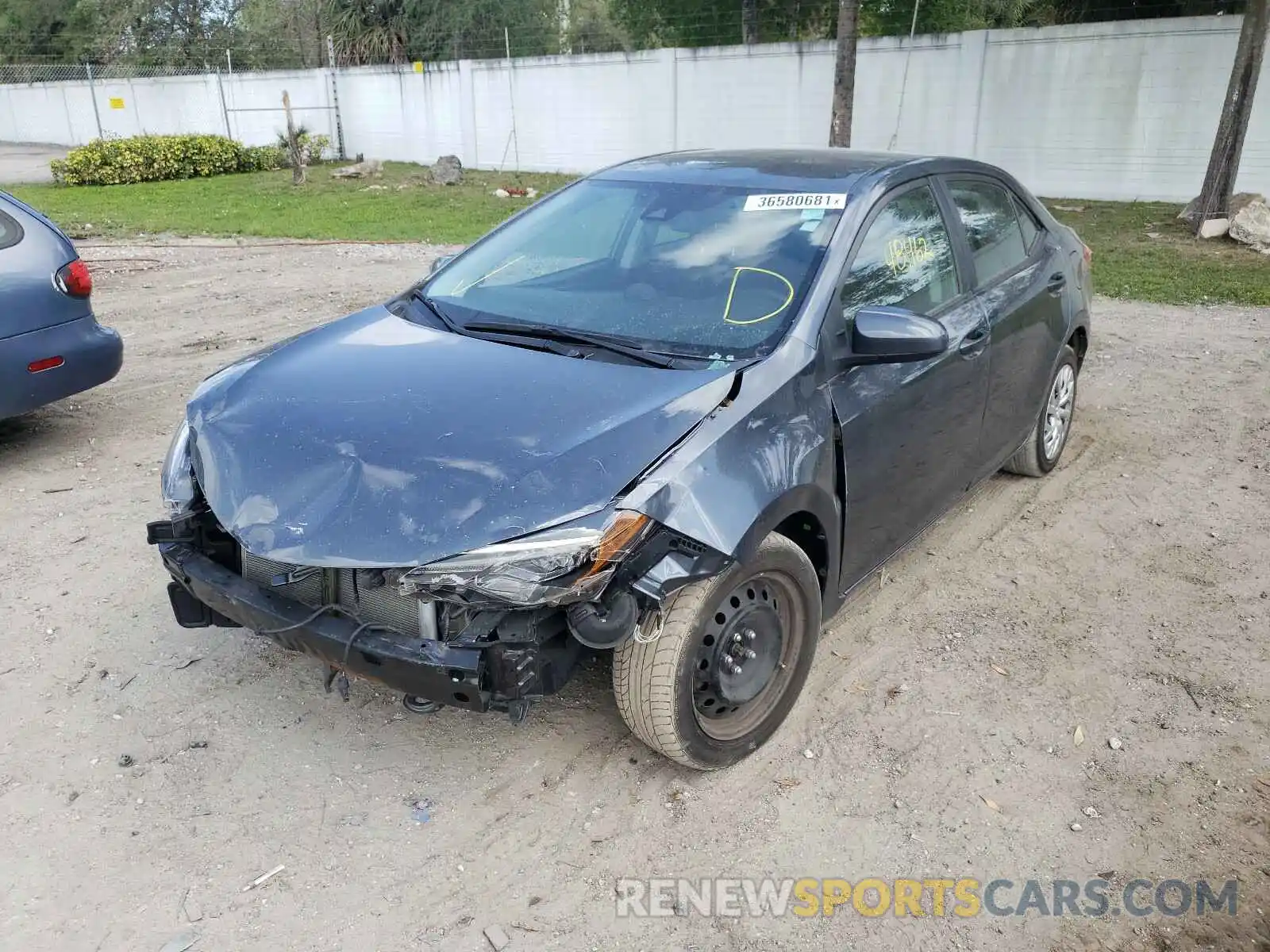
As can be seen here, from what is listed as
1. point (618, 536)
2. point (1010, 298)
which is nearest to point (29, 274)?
point (618, 536)

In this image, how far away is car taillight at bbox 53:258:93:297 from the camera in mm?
5227

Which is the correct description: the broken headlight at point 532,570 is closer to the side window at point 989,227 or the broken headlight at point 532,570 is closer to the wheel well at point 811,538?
the wheel well at point 811,538

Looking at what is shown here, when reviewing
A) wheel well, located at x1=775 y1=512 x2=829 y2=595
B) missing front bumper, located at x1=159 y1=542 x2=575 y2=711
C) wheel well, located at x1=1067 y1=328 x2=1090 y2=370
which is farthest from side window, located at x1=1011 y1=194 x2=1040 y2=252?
missing front bumper, located at x1=159 y1=542 x2=575 y2=711

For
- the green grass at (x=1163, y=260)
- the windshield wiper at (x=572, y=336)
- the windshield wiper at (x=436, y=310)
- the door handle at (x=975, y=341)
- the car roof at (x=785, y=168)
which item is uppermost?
the car roof at (x=785, y=168)

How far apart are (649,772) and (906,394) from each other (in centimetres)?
157

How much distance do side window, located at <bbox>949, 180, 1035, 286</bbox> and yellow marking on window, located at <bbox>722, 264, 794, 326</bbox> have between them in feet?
3.81

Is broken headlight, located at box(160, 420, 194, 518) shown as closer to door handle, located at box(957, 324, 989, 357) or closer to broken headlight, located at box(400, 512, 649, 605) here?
broken headlight, located at box(400, 512, 649, 605)

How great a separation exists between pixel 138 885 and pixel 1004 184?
4.38 metres

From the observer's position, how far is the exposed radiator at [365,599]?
2.65 meters

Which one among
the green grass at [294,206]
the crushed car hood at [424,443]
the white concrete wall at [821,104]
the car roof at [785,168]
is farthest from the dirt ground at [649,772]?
the white concrete wall at [821,104]

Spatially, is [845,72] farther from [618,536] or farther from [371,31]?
[371,31]

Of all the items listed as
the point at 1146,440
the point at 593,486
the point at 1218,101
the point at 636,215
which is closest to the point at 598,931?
the point at 593,486

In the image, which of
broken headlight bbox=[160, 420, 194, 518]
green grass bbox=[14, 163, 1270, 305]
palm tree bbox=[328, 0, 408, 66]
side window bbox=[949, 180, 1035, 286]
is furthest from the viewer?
palm tree bbox=[328, 0, 408, 66]

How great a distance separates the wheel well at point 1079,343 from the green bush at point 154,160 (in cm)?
1887
